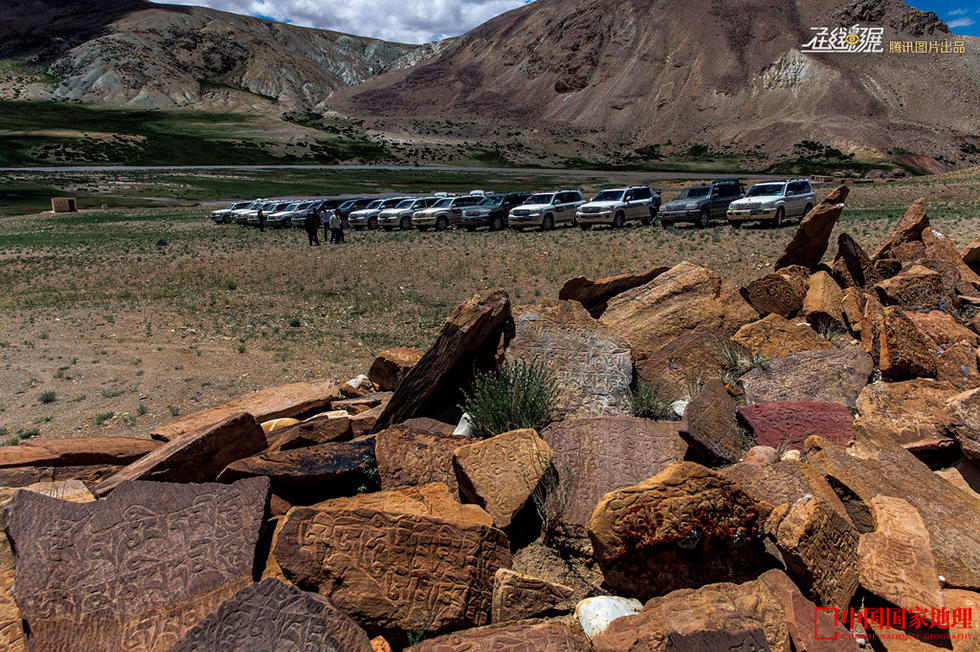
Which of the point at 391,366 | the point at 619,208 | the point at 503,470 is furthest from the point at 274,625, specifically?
the point at 619,208

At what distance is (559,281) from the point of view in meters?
17.4

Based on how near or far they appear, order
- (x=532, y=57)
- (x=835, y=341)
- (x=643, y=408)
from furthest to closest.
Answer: (x=532, y=57)
(x=835, y=341)
(x=643, y=408)

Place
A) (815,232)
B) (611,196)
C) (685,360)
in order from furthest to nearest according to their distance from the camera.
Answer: (611,196)
(815,232)
(685,360)

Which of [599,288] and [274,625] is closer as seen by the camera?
[274,625]

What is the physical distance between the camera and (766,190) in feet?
84.3

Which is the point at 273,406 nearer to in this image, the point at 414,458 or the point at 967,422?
the point at 414,458

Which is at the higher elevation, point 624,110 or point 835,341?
point 624,110

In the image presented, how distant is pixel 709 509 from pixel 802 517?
456 millimetres

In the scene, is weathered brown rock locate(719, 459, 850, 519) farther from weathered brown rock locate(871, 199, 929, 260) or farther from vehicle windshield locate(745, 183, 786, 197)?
vehicle windshield locate(745, 183, 786, 197)

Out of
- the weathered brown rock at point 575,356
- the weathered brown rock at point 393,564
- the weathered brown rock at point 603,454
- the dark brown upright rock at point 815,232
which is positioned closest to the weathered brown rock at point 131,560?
the weathered brown rock at point 393,564

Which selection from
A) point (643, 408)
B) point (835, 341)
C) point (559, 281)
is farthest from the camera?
point (559, 281)

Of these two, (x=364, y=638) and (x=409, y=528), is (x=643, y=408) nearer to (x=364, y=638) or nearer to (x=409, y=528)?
(x=409, y=528)

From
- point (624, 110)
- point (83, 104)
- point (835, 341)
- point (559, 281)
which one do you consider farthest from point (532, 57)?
point (835, 341)

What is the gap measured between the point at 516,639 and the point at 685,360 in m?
3.80
